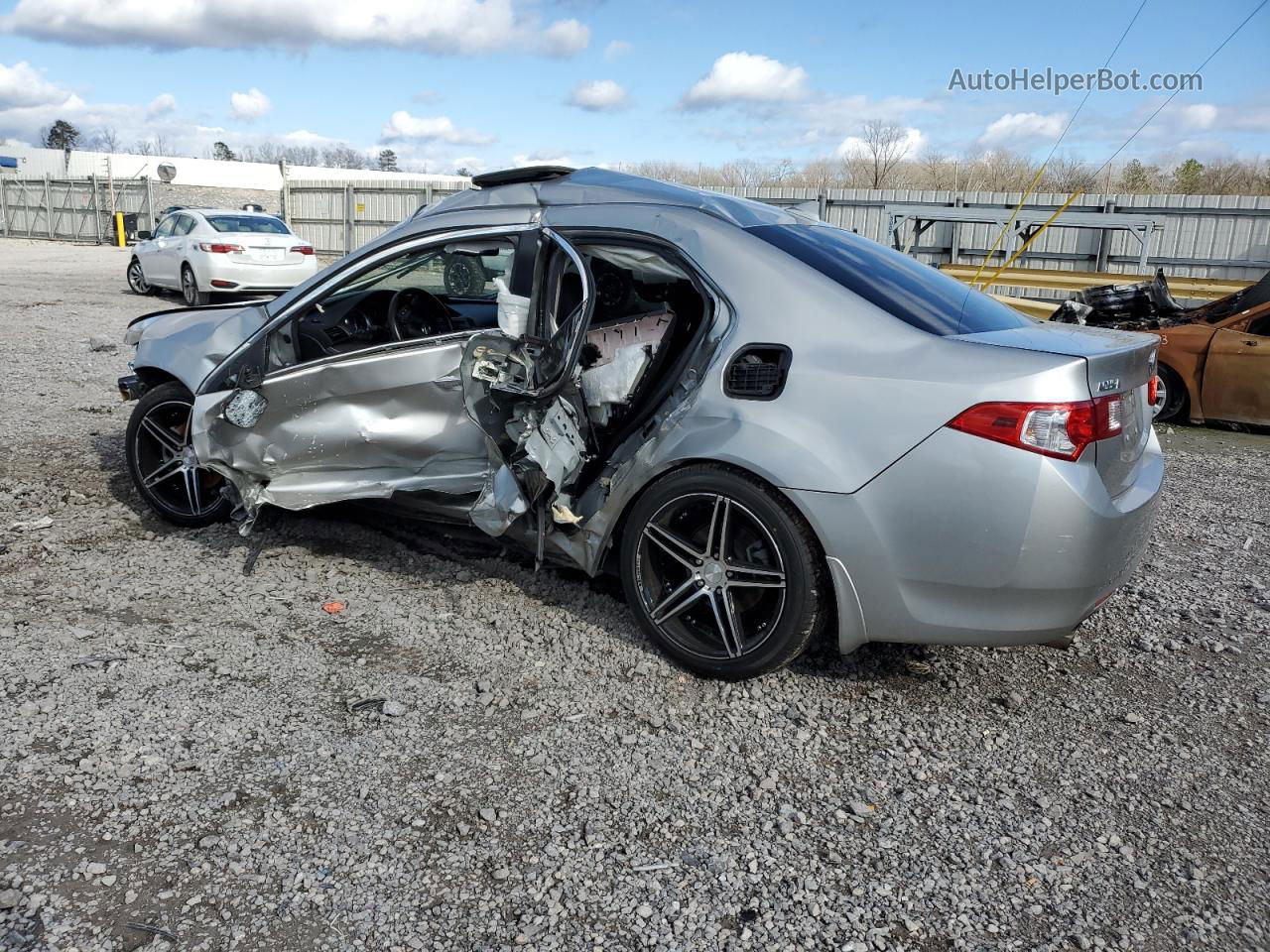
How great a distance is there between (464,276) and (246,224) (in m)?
13.0

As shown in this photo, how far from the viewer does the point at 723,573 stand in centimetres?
354

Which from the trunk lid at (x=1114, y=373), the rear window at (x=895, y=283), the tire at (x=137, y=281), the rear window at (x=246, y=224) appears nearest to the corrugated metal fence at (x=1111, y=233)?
the rear window at (x=246, y=224)

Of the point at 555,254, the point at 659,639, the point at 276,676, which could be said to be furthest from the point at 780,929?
the point at 555,254

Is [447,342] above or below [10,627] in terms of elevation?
above

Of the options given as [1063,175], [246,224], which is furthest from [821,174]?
[246,224]

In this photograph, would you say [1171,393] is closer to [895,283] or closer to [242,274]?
[895,283]

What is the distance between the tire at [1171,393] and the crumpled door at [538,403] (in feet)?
25.3

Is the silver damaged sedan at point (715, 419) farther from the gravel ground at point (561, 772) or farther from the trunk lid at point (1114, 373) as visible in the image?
Answer: the gravel ground at point (561, 772)

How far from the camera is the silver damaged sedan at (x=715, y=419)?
3074 mm

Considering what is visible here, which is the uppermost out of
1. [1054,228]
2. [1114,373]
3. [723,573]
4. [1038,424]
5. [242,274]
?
[1054,228]

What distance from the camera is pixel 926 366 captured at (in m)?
3.13

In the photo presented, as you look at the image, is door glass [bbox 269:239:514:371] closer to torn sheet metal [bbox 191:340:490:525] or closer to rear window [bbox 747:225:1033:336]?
torn sheet metal [bbox 191:340:490:525]

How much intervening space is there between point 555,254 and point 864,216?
65.0ft

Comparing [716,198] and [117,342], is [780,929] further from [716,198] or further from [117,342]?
[117,342]
